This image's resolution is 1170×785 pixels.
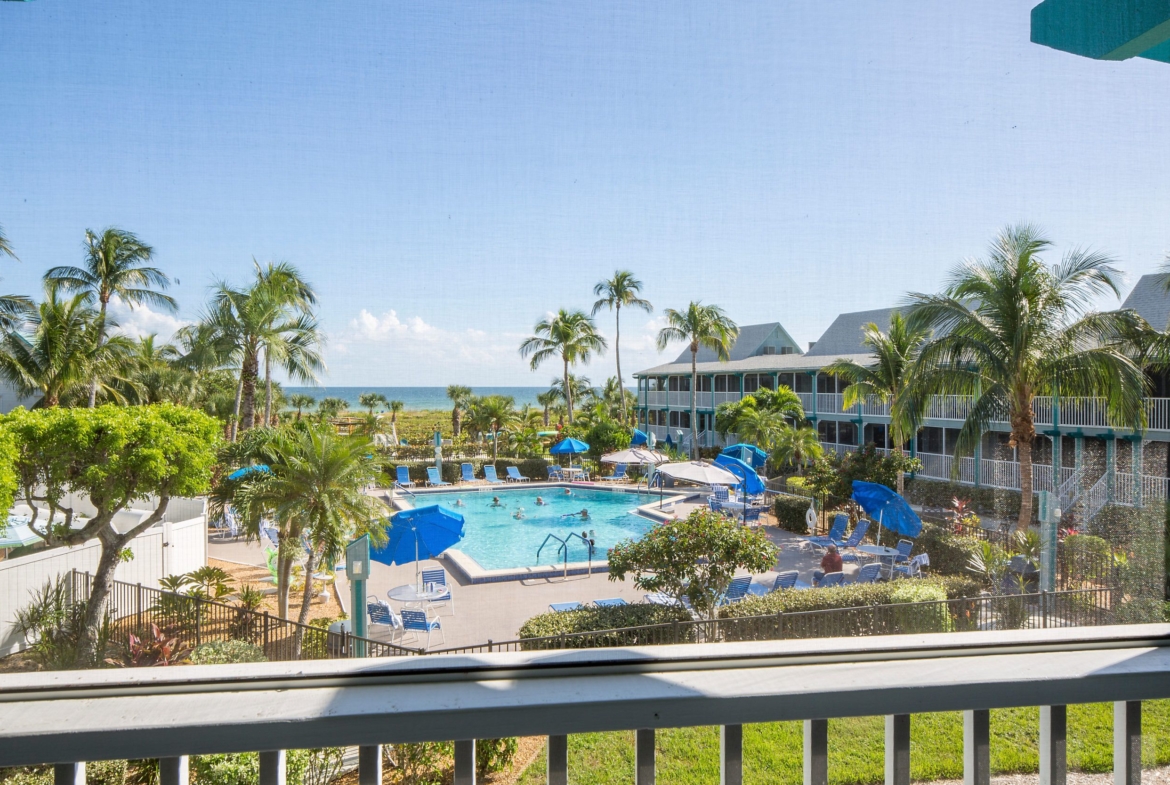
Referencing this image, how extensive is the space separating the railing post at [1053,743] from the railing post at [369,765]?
0.94 metres

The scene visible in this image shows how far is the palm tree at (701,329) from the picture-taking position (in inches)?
59.5

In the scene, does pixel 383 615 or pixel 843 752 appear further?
pixel 383 615

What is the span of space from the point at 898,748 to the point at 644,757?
37cm

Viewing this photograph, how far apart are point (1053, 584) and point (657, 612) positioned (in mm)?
1814

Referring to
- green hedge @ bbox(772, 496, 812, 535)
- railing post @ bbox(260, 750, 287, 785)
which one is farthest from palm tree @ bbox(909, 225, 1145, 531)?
green hedge @ bbox(772, 496, 812, 535)

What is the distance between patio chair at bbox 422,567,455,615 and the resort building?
146 inches

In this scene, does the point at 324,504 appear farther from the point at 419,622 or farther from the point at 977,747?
the point at 977,747

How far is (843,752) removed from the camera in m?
1.06

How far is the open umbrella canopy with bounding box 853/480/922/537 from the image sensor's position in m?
2.38

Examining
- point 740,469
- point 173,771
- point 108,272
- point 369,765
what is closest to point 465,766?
point 369,765

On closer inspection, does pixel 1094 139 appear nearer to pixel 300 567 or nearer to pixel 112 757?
pixel 112 757

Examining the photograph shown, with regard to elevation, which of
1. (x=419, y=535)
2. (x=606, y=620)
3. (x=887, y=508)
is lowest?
(x=419, y=535)

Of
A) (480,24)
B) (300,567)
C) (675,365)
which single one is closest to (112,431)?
(480,24)

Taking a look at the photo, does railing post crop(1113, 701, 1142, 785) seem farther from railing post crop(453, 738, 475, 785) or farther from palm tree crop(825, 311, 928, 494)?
railing post crop(453, 738, 475, 785)
